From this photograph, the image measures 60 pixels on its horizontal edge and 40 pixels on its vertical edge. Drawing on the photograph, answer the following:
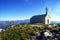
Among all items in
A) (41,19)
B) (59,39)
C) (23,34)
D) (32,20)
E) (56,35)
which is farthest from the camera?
(32,20)

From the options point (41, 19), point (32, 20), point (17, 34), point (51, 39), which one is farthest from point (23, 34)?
point (32, 20)

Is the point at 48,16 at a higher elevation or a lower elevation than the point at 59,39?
higher

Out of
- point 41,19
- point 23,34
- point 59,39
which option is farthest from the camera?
point 41,19

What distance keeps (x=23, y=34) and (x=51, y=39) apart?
773cm

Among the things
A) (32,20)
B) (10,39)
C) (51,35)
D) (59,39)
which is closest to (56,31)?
(51,35)

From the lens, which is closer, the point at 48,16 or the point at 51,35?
the point at 51,35

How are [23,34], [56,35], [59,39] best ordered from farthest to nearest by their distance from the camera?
[23,34] → [56,35] → [59,39]

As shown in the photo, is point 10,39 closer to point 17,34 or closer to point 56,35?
point 17,34

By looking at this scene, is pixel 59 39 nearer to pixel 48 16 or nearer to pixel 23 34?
pixel 23 34

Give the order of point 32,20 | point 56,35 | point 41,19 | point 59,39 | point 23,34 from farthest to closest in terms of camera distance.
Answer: point 32,20
point 41,19
point 23,34
point 56,35
point 59,39

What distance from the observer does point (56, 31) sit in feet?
109

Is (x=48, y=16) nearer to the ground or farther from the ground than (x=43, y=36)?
farther from the ground

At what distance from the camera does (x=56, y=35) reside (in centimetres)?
3034

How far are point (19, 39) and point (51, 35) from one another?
24.7 ft
